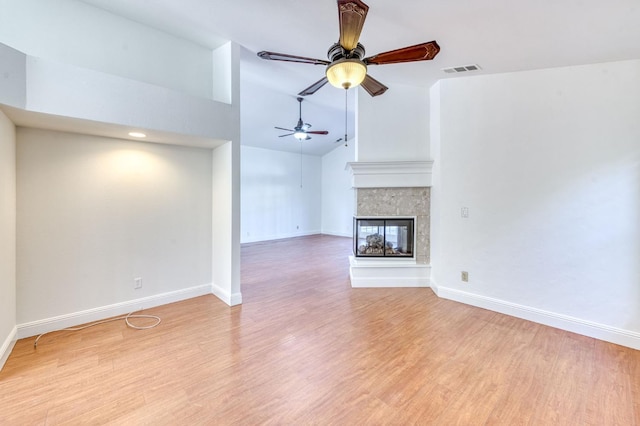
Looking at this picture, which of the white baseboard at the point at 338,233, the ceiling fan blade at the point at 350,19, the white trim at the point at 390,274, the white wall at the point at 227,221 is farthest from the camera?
the white baseboard at the point at 338,233

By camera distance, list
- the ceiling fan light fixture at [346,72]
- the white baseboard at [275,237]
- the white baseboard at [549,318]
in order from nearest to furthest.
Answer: the ceiling fan light fixture at [346,72]
the white baseboard at [549,318]
the white baseboard at [275,237]

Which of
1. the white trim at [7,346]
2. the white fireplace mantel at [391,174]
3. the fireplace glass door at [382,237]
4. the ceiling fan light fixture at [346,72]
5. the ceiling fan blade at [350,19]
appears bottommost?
the white trim at [7,346]

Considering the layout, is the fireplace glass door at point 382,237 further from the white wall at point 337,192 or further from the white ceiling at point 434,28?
the white wall at point 337,192

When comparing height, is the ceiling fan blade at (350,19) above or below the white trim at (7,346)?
Result: above

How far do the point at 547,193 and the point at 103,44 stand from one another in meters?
4.95

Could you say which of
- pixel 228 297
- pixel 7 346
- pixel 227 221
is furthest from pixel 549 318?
pixel 7 346

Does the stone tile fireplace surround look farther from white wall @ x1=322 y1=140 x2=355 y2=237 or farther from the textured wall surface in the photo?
white wall @ x1=322 y1=140 x2=355 y2=237

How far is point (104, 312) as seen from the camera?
310cm

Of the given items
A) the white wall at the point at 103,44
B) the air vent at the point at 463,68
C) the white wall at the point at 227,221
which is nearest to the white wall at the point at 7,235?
the white wall at the point at 103,44

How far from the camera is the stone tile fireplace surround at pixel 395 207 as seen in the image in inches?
163

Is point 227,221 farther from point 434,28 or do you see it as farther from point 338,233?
point 338,233

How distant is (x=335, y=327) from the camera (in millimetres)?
2938

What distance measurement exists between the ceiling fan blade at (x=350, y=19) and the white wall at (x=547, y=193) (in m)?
→ 2.23

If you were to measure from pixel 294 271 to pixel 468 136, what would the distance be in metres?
3.54
